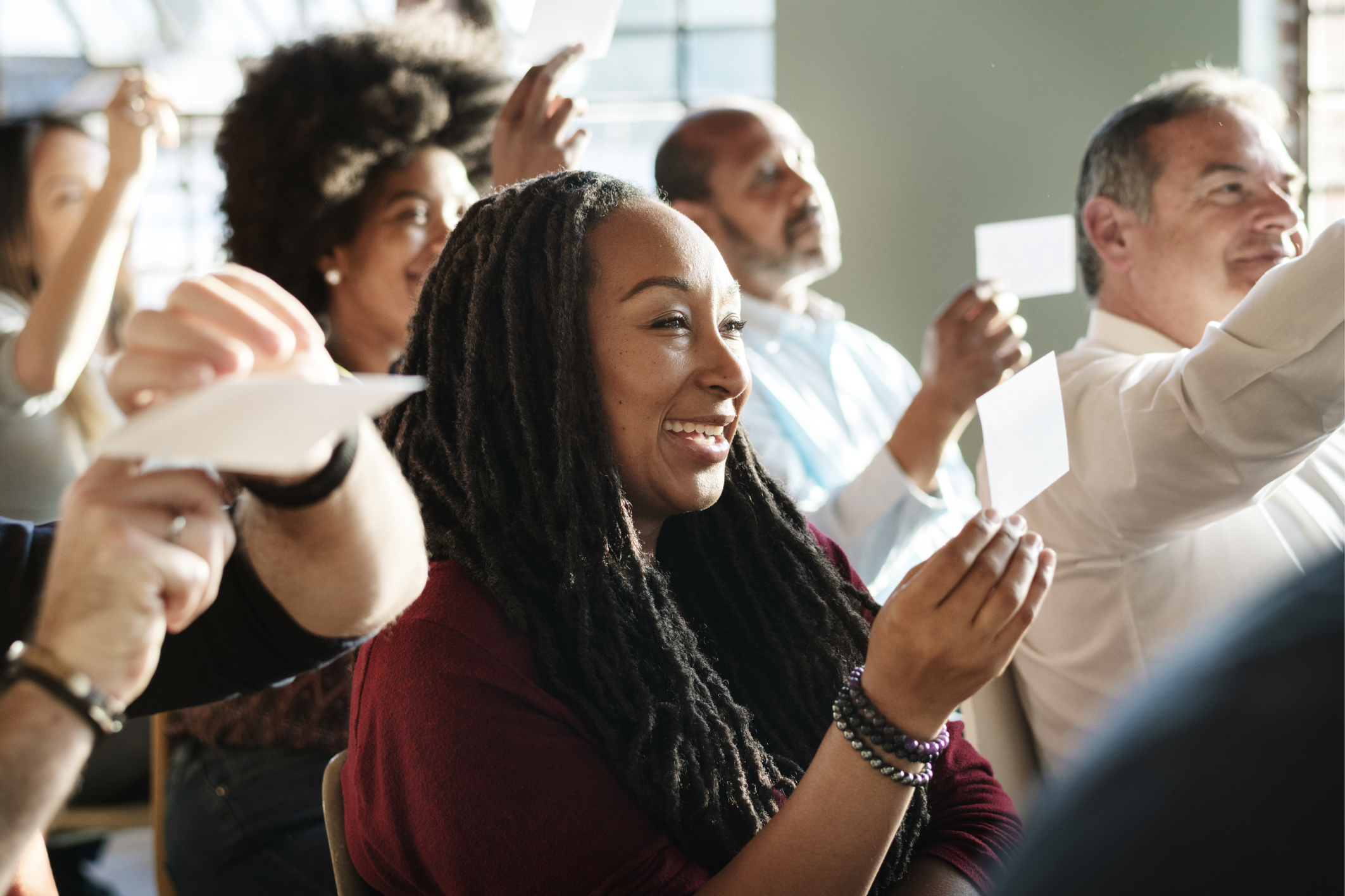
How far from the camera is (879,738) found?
99cm

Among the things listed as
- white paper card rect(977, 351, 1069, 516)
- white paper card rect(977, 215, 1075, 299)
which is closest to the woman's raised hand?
white paper card rect(977, 351, 1069, 516)

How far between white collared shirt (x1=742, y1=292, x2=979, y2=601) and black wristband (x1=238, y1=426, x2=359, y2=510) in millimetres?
1079

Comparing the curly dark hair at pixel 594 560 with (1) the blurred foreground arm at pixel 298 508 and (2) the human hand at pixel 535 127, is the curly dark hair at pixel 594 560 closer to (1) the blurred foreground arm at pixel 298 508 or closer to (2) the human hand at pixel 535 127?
(1) the blurred foreground arm at pixel 298 508

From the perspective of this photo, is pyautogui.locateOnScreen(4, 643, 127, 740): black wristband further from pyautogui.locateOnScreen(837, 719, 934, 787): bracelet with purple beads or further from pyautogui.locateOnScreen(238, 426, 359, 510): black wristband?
pyautogui.locateOnScreen(837, 719, 934, 787): bracelet with purple beads

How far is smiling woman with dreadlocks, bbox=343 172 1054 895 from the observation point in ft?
3.26

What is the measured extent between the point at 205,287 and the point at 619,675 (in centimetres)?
61

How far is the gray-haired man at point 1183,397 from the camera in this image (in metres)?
1.48

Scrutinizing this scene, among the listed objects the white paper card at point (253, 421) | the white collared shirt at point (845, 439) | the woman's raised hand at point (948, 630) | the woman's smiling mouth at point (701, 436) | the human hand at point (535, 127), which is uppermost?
the human hand at point (535, 127)

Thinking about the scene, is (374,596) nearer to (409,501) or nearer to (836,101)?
(409,501)

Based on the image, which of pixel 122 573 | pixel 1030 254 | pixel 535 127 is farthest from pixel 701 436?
pixel 1030 254

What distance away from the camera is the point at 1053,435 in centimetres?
117

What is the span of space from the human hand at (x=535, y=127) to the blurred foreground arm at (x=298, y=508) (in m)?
1.22

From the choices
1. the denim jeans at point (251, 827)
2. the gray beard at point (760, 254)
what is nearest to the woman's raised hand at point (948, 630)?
the denim jeans at point (251, 827)

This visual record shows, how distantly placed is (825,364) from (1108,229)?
3.04 feet
